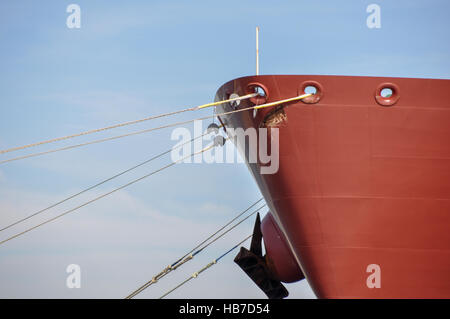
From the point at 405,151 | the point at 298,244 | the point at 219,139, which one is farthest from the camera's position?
the point at 219,139

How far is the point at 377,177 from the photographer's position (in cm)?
1279

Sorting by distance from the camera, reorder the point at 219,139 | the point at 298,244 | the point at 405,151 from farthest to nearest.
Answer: the point at 219,139
the point at 298,244
the point at 405,151

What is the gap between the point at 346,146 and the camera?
12891mm

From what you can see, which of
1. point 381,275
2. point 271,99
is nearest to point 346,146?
point 271,99

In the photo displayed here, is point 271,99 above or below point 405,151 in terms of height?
above

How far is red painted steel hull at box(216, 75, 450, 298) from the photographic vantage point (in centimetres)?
1277

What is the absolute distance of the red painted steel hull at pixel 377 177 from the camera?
12766mm

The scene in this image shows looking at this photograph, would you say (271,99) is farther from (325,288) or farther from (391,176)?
(325,288)

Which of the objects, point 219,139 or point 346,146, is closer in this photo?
point 346,146

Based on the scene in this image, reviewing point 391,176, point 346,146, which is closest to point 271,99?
point 346,146

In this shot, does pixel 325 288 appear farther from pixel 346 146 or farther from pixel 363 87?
pixel 363 87

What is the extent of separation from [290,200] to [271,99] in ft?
6.95

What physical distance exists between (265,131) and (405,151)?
9.27 ft
